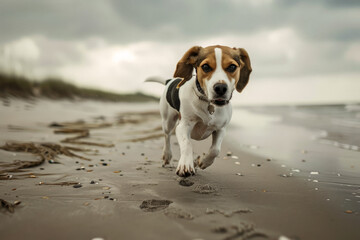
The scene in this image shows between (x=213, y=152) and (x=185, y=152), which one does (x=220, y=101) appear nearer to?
(x=185, y=152)

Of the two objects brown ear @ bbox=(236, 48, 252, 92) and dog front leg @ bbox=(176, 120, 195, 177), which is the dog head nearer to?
brown ear @ bbox=(236, 48, 252, 92)

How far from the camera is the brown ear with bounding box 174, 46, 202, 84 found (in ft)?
12.0

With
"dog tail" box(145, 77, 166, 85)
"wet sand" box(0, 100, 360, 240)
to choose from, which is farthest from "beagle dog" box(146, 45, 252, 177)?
"dog tail" box(145, 77, 166, 85)

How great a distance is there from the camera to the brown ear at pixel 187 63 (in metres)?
3.64

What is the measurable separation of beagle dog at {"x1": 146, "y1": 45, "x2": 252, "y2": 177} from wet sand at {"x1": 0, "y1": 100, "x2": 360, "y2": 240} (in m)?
0.38

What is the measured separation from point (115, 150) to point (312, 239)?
4.25 metres

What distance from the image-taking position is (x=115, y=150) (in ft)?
19.2

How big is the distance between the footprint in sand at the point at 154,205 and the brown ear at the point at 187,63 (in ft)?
5.19

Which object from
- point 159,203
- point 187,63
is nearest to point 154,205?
point 159,203

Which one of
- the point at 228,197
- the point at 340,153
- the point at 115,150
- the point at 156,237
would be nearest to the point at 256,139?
the point at 340,153

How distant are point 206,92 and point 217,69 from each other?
11.2 inches

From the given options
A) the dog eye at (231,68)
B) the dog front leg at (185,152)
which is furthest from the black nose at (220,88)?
the dog front leg at (185,152)

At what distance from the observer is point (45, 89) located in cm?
1773

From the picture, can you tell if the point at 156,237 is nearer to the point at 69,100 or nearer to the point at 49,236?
the point at 49,236
